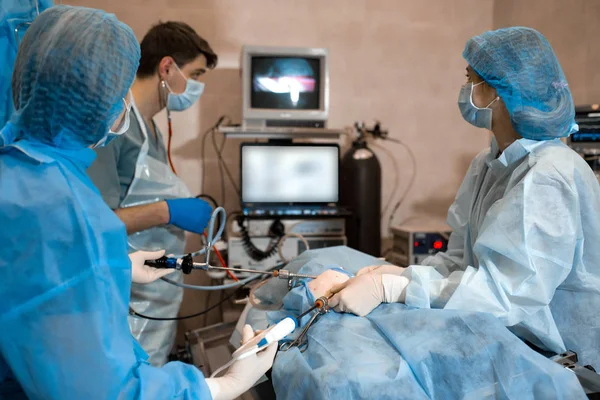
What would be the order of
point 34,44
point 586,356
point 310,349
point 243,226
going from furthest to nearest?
point 243,226 → point 586,356 → point 310,349 → point 34,44

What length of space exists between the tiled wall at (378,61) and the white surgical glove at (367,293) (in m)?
1.69

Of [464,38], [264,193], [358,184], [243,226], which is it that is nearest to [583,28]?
[464,38]

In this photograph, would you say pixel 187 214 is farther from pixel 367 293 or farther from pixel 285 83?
pixel 285 83

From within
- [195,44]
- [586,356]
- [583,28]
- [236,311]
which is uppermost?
[583,28]

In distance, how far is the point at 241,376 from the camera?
75 cm

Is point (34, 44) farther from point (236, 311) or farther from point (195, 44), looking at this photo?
point (236, 311)

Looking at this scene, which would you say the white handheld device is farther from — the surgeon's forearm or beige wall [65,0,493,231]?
beige wall [65,0,493,231]

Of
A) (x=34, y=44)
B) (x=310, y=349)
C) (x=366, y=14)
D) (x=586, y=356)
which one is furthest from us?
(x=366, y=14)

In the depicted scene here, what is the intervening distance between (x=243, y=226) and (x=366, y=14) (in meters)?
1.52

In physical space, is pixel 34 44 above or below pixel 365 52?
below

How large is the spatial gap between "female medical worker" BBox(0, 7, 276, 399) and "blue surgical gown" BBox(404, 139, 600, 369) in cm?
43

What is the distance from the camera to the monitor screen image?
2160mm

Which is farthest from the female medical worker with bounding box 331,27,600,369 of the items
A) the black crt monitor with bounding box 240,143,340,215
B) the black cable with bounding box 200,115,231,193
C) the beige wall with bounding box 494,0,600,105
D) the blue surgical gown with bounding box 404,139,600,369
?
the black cable with bounding box 200,115,231,193

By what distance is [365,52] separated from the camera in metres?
2.66
